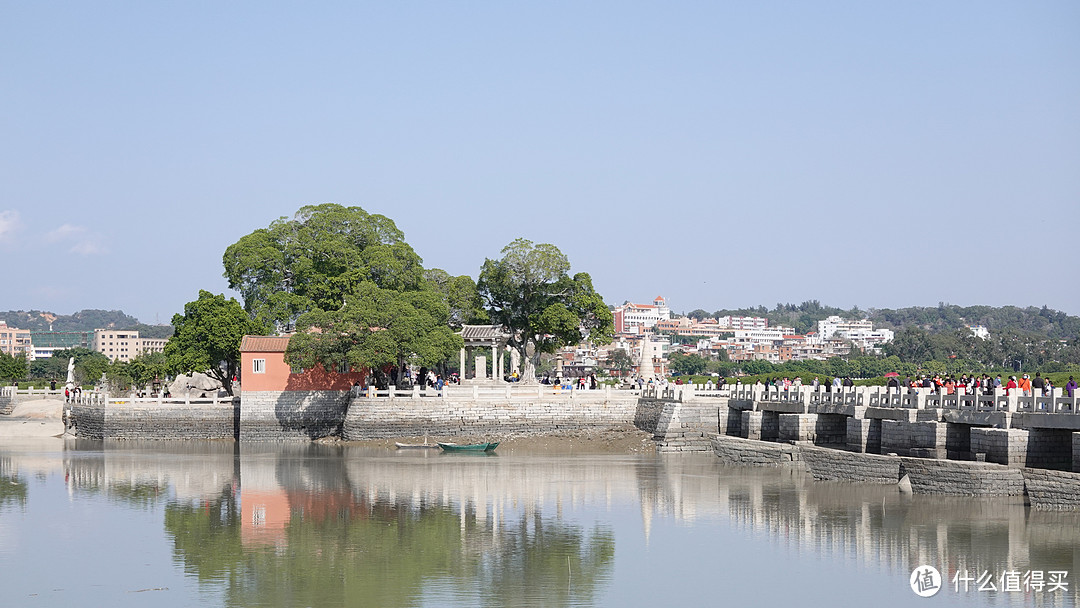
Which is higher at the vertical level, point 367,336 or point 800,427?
point 367,336

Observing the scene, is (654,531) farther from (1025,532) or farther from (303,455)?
(303,455)

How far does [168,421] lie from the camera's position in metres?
53.6

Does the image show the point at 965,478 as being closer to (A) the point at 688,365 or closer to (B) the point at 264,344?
(B) the point at 264,344

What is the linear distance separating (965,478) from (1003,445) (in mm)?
1151

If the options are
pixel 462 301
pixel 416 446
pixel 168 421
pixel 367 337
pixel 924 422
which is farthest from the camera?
pixel 462 301

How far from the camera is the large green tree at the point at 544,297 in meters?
59.0

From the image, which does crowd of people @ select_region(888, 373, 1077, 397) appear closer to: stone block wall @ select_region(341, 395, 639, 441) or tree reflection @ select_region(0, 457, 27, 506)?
stone block wall @ select_region(341, 395, 639, 441)

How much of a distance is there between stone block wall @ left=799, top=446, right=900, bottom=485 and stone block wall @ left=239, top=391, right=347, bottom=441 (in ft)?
72.8

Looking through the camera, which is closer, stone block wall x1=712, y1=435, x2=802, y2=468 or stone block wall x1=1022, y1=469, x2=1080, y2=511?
stone block wall x1=1022, y1=469, x2=1080, y2=511

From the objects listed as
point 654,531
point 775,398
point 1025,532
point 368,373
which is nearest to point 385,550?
point 654,531

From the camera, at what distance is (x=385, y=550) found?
26141mm

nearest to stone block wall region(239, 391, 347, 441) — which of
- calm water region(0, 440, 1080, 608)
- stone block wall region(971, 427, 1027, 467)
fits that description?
calm water region(0, 440, 1080, 608)

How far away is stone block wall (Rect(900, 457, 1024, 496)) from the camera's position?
91.2 ft

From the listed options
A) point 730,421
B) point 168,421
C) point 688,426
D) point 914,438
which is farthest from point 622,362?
point 914,438
